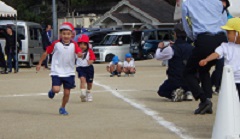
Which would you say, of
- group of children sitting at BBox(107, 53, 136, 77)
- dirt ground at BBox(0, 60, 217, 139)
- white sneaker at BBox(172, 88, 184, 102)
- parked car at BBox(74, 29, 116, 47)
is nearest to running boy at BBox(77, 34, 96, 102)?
dirt ground at BBox(0, 60, 217, 139)

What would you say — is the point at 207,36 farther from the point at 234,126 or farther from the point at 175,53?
the point at 234,126

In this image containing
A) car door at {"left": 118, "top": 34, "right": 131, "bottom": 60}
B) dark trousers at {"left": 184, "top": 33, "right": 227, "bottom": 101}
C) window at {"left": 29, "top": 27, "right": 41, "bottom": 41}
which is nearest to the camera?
dark trousers at {"left": 184, "top": 33, "right": 227, "bottom": 101}

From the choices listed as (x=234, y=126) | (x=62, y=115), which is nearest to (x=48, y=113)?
(x=62, y=115)

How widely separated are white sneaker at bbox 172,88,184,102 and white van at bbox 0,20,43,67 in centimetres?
1581

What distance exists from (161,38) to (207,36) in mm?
23418

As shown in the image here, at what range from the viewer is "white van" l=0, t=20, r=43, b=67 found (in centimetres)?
2619

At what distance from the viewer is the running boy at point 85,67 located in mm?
11789

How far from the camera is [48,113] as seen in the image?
1005 centimetres

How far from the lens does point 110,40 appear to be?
31484 millimetres

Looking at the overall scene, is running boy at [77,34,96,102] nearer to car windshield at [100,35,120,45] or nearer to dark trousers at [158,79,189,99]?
dark trousers at [158,79,189,99]

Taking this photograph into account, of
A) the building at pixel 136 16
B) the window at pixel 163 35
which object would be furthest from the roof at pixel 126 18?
the window at pixel 163 35

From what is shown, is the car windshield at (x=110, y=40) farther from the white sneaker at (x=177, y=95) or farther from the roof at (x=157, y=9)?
the white sneaker at (x=177, y=95)

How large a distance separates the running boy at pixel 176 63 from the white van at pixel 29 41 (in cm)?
1561

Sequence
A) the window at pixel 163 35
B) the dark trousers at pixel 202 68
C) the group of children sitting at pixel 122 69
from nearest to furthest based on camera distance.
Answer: the dark trousers at pixel 202 68, the group of children sitting at pixel 122 69, the window at pixel 163 35
